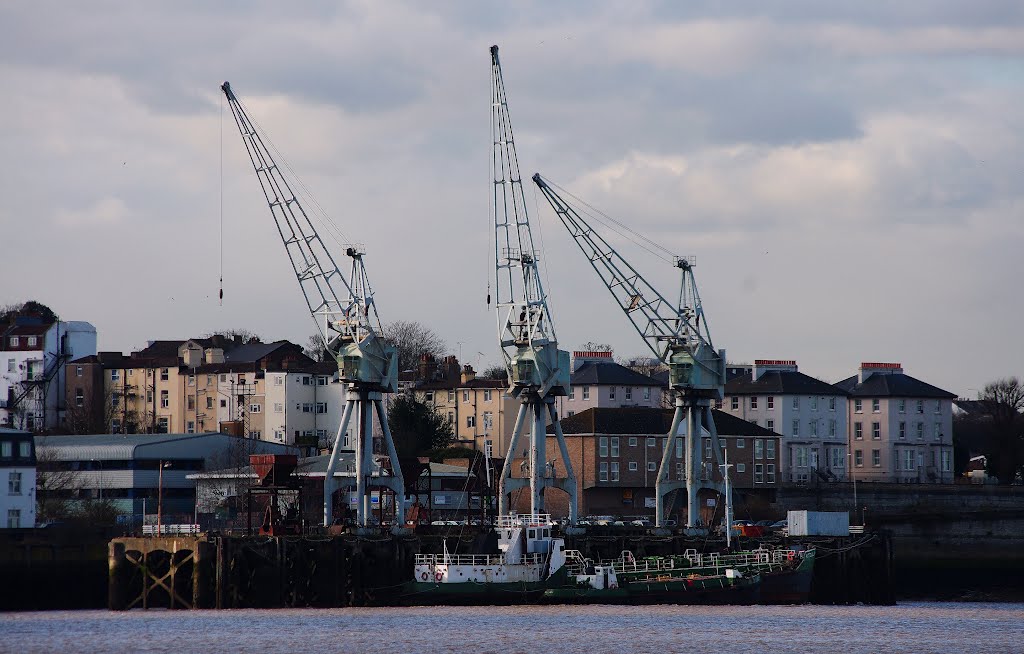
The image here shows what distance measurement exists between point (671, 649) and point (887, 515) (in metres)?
62.4

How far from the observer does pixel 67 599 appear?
101m

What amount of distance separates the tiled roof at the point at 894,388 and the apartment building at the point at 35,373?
237ft

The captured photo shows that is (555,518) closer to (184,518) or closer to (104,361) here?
(184,518)

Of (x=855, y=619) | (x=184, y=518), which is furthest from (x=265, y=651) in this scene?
(x=184, y=518)

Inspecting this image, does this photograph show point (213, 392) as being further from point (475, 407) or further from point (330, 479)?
point (330, 479)

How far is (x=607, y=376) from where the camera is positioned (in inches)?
6142

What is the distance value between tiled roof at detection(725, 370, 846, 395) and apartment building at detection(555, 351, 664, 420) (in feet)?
22.4

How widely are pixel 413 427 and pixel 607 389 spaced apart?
16.6 meters

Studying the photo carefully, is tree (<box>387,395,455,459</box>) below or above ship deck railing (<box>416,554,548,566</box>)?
above

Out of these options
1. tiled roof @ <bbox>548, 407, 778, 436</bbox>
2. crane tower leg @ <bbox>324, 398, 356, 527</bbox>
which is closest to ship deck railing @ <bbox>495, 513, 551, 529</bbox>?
crane tower leg @ <bbox>324, 398, 356, 527</bbox>

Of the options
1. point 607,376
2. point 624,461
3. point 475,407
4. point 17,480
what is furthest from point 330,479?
point 475,407

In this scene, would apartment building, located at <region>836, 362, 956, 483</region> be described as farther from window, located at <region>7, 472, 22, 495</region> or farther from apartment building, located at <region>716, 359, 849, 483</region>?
window, located at <region>7, 472, 22, 495</region>

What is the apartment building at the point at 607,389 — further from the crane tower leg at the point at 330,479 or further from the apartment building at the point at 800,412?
the crane tower leg at the point at 330,479

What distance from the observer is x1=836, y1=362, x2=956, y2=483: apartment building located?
157500 mm
